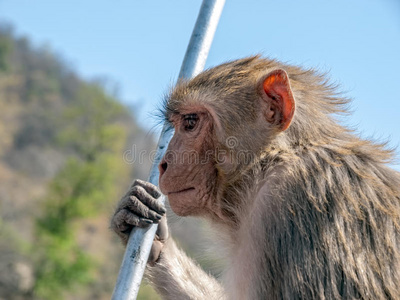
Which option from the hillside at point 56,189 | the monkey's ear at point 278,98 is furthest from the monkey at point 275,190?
the hillside at point 56,189

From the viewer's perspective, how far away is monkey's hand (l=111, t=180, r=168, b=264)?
3086 mm

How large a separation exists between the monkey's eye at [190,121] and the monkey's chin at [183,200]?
48cm

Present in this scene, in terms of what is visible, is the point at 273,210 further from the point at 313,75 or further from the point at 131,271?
the point at 313,75

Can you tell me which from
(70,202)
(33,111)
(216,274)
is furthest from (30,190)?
(216,274)

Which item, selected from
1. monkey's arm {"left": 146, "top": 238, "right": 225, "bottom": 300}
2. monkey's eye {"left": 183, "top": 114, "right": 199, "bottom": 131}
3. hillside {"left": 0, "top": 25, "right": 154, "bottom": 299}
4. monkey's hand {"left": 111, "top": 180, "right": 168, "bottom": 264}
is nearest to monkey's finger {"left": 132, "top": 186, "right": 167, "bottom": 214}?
monkey's hand {"left": 111, "top": 180, "right": 168, "bottom": 264}

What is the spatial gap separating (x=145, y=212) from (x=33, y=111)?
6616 cm

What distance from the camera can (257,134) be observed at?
3199 mm

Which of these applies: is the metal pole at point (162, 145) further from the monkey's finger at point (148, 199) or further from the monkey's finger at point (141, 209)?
the monkey's finger at point (148, 199)

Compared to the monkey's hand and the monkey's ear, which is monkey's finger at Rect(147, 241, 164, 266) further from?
the monkey's ear

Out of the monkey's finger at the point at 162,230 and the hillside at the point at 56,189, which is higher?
the hillside at the point at 56,189

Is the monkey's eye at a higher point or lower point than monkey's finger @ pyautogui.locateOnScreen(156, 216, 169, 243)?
higher

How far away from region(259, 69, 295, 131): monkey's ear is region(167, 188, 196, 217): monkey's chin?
753mm

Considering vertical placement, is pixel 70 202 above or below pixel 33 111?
below

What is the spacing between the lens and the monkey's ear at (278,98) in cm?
313
